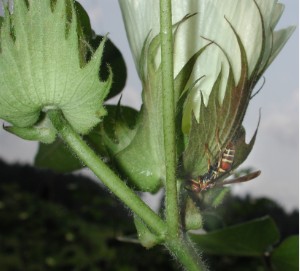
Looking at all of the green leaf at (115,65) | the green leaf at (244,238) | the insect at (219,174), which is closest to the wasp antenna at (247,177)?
the insect at (219,174)

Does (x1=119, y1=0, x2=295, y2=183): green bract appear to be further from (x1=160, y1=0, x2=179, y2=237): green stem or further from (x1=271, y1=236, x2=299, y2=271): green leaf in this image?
(x1=271, y1=236, x2=299, y2=271): green leaf

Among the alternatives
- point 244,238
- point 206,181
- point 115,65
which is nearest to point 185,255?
point 206,181

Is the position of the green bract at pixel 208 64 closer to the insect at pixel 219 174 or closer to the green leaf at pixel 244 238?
the insect at pixel 219 174

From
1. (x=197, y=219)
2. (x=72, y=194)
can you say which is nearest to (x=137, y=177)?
(x=197, y=219)

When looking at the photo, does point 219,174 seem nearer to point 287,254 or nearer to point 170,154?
point 170,154

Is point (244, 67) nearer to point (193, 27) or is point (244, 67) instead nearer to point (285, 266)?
point (193, 27)

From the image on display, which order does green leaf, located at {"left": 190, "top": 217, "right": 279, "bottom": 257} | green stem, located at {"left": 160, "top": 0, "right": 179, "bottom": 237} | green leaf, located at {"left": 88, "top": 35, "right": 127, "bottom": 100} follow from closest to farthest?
green stem, located at {"left": 160, "top": 0, "right": 179, "bottom": 237} → green leaf, located at {"left": 88, "top": 35, "right": 127, "bottom": 100} → green leaf, located at {"left": 190, "top": 217, "right": 279, "bottom": 257}

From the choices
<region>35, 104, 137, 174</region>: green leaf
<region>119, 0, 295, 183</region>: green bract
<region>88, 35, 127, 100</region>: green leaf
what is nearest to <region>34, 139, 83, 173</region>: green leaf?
<region>35, 104, 137, 174</region>: green leaf
